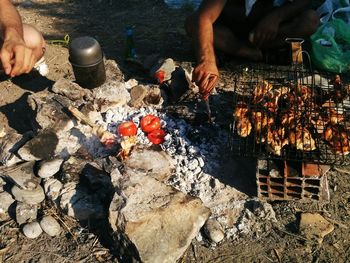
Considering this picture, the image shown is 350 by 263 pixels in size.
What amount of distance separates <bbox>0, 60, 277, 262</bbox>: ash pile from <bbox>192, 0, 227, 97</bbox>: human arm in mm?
588

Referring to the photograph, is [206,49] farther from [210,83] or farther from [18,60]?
[18,60]

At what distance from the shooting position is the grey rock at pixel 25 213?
3.97m

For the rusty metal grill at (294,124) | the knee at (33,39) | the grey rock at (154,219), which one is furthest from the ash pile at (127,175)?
the knee at (33,39)

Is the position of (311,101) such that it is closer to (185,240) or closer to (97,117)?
(185,240)

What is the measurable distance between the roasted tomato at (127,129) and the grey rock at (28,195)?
1.05 meters

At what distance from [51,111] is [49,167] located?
72 centimetres

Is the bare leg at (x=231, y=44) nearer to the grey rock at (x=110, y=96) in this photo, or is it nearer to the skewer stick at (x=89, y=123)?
the grey rock at (x=110, y=96)

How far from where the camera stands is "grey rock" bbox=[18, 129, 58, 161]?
4.21 metres

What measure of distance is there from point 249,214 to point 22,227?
2217 millimetres

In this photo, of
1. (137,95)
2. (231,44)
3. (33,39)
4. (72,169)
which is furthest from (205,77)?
(33,39)

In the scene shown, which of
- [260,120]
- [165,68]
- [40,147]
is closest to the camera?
[260,120]

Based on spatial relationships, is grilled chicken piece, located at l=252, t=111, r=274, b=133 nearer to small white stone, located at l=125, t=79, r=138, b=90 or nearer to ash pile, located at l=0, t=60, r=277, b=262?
ash pile, located at l=0, t=60, r=277, b=262

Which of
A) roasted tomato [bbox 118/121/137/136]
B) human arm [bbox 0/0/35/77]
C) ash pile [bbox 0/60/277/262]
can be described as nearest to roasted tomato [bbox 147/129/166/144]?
ash pile [bbox 0/60/277/262]

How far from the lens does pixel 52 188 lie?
13.4 feet
